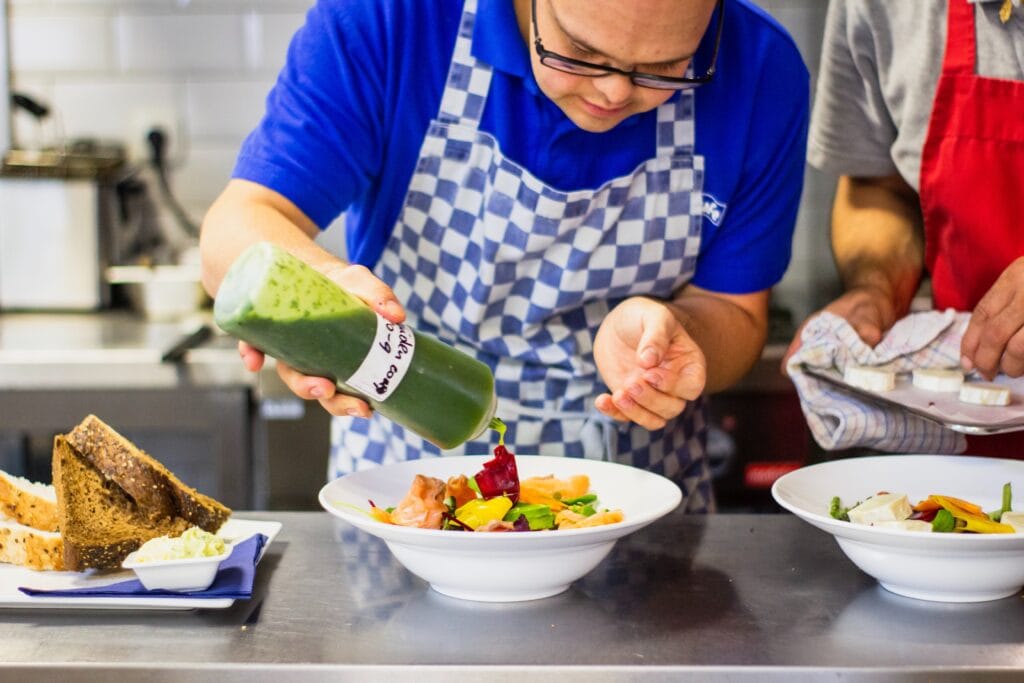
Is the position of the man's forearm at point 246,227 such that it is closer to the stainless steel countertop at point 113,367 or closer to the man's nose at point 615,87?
the man's nose at point 615,87

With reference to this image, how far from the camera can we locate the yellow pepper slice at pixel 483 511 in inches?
55.0

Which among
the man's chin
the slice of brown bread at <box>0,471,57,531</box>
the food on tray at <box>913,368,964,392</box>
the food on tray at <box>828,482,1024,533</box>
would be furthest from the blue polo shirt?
the food on tray at <box>828,482,1024,533</box>

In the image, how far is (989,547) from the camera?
128 cm

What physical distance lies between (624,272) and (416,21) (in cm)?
52

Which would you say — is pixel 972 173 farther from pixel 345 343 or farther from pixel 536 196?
pixel 345 343

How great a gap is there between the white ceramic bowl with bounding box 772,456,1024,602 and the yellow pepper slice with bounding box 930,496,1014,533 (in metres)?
0.06

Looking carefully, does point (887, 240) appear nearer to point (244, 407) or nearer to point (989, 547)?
point (989, 547)

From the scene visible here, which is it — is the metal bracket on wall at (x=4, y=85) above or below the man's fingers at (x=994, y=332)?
above

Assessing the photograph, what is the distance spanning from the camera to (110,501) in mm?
1461

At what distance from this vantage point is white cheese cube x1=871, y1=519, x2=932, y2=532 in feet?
4.41

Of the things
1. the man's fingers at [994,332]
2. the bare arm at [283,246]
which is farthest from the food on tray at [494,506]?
the man's fingers at [994,332]

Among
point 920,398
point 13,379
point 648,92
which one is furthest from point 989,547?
point 13,379

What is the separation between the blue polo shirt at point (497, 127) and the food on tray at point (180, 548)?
1.92ft

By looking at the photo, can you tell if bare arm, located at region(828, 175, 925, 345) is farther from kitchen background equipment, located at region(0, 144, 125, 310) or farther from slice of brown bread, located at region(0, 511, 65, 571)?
kitchen background equipment, located at region(0, 144, 125, 310)
